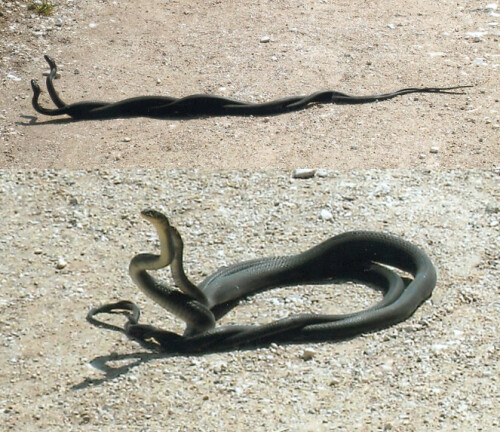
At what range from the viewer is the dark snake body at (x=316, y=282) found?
496 cm

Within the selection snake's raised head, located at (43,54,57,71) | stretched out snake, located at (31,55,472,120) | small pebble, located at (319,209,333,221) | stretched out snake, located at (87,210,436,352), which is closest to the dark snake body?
stretched out snake, located at (87,210,436,352)

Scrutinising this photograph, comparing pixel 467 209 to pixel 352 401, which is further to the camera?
pixel 467 209

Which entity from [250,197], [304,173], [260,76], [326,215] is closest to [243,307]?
[326,215]

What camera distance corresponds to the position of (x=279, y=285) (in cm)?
566

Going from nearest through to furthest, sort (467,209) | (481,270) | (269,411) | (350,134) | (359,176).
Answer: (269,411)
(481,270)
(467,209)
(359,176)
(350,134)

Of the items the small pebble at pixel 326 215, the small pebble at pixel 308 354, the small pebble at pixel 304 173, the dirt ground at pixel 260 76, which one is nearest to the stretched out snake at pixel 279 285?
the small pebble at pixel 308 354

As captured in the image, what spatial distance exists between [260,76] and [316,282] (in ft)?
10.8

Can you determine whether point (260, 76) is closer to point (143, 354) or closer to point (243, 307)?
point (243, 307)

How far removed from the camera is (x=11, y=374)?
475 cm

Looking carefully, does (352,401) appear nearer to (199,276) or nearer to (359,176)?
(199,276)

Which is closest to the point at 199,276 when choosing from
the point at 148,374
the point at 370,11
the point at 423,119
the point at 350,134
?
the point at 148,374

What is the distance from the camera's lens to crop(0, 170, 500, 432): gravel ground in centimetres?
441

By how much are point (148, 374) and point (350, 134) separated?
337cm

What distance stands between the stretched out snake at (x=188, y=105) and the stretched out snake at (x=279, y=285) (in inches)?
95.8
